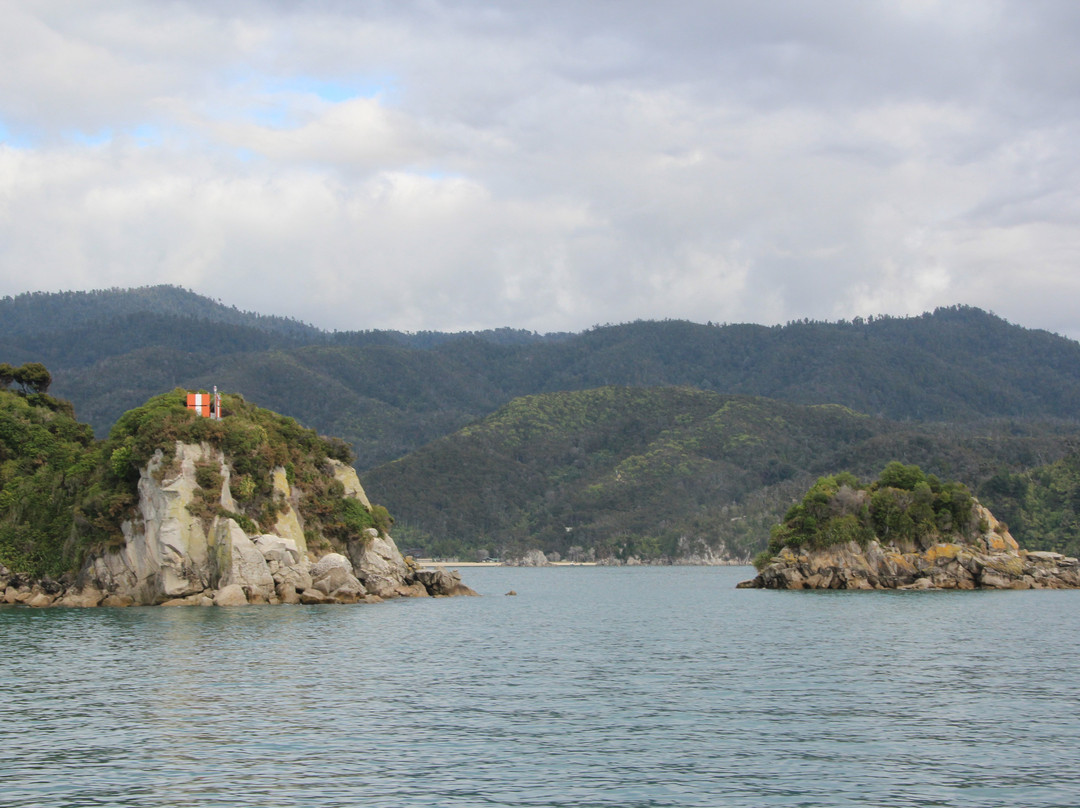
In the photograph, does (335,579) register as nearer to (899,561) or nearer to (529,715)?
(529,715)

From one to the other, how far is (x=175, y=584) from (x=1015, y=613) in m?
64.5


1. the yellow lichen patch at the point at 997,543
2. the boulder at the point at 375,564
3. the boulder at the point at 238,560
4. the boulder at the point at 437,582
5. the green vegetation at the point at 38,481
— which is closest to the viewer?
the boulder at the point at 238,560

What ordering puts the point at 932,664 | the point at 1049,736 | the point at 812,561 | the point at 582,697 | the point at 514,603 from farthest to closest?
1. the point at 812,561
2. the point at 514,603
3. the point at 932,664
4. the point at 582,697
5. the point at 1049,736

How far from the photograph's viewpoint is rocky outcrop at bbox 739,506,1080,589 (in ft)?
386

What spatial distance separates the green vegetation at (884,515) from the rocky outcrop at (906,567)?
104 cm

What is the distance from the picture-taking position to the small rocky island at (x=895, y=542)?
11788 centimetres

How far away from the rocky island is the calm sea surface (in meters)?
11.9

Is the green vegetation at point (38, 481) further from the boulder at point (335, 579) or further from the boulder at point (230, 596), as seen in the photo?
the boulder at point (335, 579)

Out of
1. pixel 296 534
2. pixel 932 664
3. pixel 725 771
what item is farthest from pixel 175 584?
pixel 725 771

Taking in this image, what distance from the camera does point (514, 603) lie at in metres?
103

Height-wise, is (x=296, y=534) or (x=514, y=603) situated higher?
(x=296, y=534)

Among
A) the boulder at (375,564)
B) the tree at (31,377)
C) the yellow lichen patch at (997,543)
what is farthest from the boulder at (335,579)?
the yellow lichen patch at (997,543)

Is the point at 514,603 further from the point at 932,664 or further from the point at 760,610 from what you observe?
the point at 932,664

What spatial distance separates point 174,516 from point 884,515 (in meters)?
77.2
